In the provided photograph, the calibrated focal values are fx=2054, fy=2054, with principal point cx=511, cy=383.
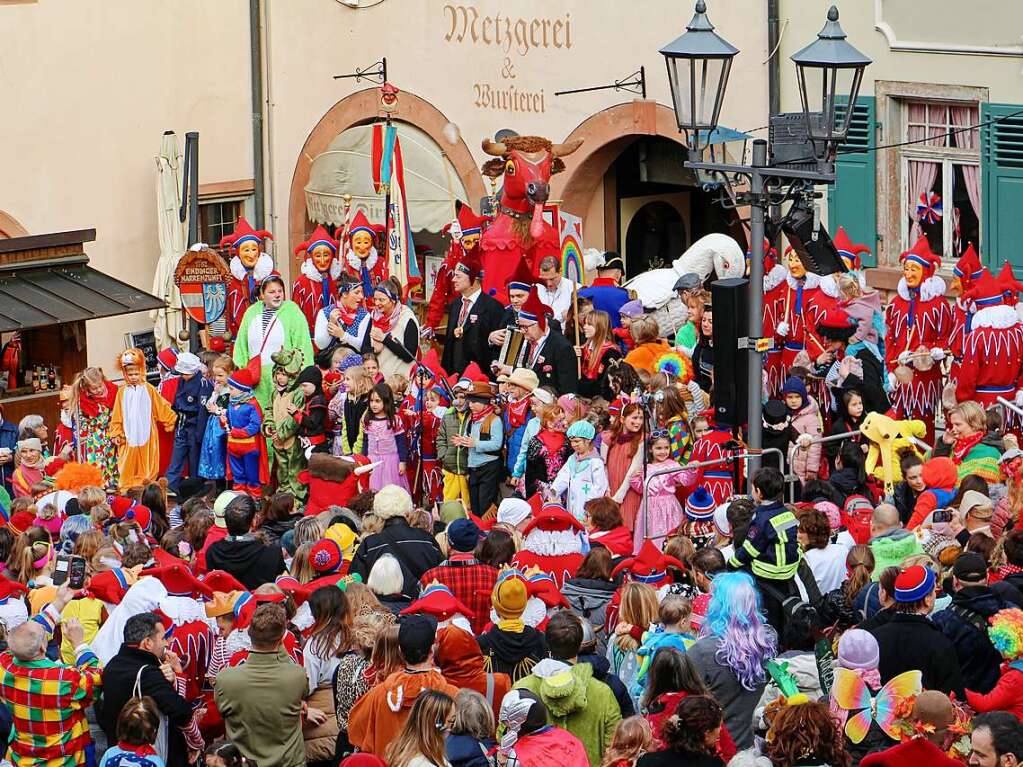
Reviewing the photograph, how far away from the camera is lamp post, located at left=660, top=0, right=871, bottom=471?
11672 mm

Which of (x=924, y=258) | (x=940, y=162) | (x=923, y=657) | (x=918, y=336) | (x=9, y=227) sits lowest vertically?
(x=923, y=657)

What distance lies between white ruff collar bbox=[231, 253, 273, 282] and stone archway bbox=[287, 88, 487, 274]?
4.24 m

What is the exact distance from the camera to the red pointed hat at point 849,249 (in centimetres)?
1802

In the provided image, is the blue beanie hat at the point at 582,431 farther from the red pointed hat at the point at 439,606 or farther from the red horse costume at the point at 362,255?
the red horse costume at the point at 362,255

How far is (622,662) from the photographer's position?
31.4 feet

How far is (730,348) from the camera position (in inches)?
470

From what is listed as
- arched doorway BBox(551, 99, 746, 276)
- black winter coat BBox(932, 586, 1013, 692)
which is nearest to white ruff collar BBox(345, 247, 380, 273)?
arched doorway BBox(551, 99, 746, 276)

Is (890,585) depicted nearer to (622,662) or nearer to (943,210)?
(622,662)

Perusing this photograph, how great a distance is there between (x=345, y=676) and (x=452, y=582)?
A: 119cm

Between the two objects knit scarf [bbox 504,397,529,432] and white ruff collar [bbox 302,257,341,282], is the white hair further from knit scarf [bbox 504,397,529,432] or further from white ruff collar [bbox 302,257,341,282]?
white ruff collar [bbox 302,257,341,282]

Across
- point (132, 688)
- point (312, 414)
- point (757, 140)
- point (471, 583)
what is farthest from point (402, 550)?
point (312, 414)

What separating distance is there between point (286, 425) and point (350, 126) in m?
8.84

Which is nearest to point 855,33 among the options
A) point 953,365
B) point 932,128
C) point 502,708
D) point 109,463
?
point 932,128

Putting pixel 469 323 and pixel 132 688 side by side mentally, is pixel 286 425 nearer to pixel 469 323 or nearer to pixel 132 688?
pixel 469 323
